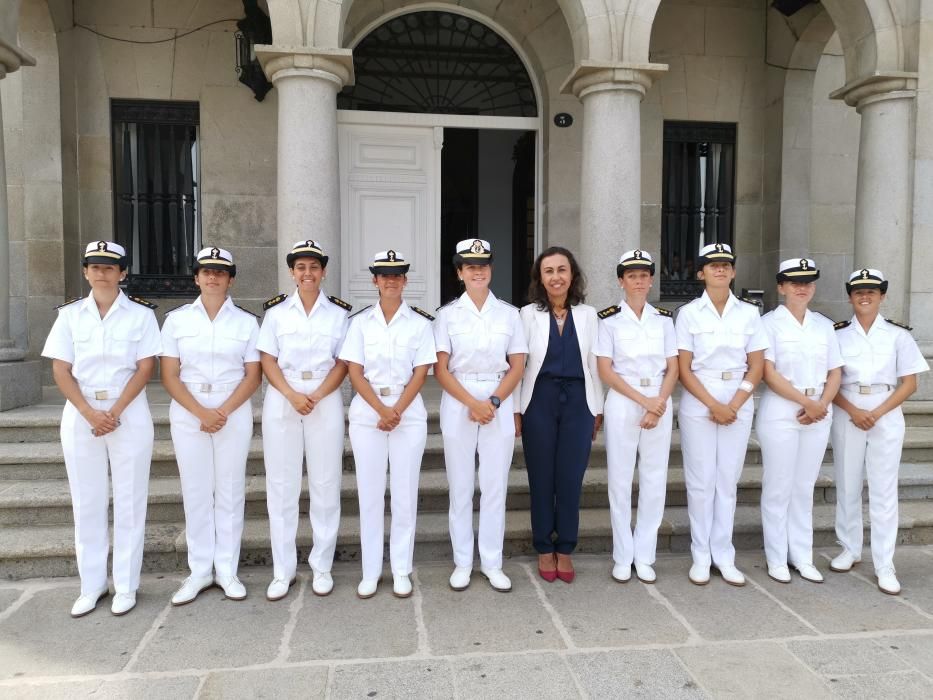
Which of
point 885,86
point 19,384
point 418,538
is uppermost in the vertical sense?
point 885,86

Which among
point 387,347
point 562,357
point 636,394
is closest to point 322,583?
point 387,347

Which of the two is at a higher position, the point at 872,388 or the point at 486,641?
the point at 872,388

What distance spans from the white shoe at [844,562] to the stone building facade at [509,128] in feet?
8.68

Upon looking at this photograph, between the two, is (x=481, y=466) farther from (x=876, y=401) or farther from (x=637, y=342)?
(x=876, y=401)

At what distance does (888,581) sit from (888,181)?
3.95m

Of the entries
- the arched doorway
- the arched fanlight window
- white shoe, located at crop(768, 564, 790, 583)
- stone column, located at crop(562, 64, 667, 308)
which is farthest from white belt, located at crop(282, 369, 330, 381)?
the arched fanlight window

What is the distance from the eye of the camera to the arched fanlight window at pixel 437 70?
26.4ft

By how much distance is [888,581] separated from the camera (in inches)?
162

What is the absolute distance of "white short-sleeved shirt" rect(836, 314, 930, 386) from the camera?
4203mm

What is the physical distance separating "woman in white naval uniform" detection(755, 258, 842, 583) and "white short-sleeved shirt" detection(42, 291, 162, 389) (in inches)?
142

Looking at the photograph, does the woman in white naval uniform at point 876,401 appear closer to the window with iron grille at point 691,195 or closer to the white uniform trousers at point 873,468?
the white uniform trousers at point 873,468

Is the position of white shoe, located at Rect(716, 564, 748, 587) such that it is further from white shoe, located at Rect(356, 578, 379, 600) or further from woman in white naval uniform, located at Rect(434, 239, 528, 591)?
white shoe, located at Rect(356, 578, 379, 600)

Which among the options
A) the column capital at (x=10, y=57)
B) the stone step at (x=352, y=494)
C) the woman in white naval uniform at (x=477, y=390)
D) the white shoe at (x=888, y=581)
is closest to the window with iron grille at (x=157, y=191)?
the column capital at (x=10, y=57)

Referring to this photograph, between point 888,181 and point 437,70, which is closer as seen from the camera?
point 888,181
